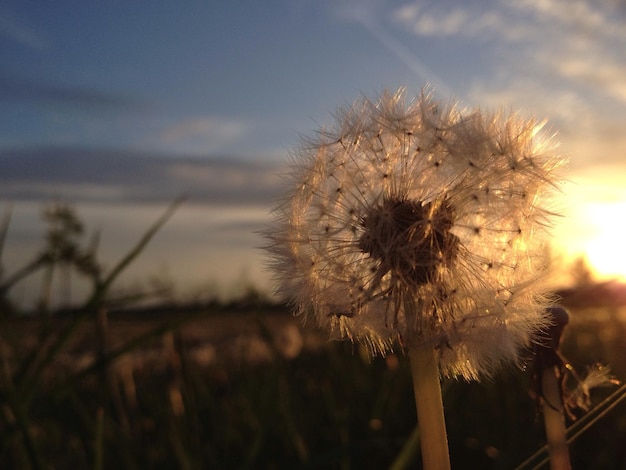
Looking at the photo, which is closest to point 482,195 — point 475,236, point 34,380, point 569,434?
point 475,236

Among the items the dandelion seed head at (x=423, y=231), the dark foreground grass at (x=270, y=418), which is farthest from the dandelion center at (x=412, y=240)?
the dark foreground grass at (x=270, y=418)

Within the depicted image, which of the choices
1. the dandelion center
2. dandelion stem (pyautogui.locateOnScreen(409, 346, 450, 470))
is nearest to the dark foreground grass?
the dandelion center

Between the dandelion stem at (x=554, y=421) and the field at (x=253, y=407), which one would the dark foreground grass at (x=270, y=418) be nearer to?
the field at (x=253, y=407)

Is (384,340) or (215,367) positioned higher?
(384,340)

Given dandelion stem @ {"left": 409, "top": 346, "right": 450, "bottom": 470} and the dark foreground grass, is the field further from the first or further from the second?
dandelion stem @ {"left": 409, "top": 346, "right": 450, "bottom": 470}

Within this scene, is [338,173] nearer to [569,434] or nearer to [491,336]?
[491,336]

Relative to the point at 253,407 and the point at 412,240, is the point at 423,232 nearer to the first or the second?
the point at 412,240
